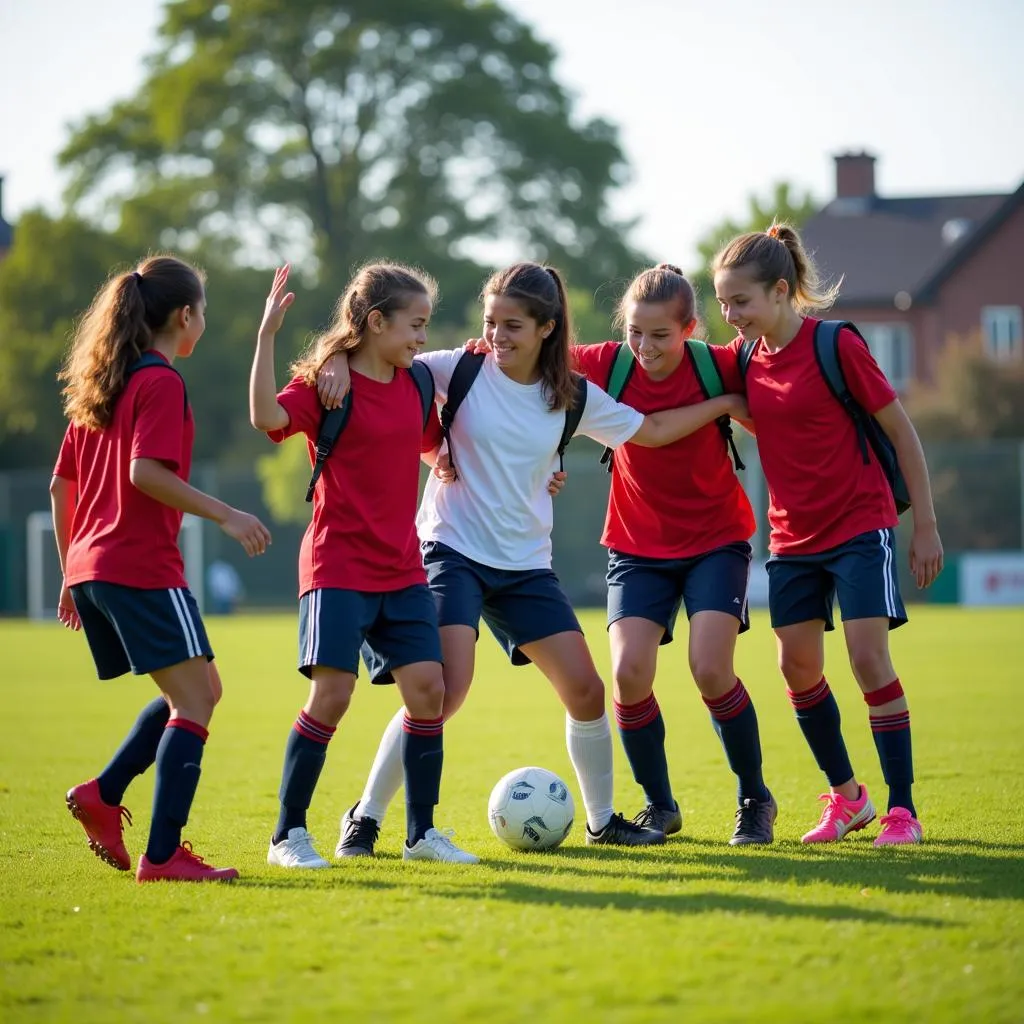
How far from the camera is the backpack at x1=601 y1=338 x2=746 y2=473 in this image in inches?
242

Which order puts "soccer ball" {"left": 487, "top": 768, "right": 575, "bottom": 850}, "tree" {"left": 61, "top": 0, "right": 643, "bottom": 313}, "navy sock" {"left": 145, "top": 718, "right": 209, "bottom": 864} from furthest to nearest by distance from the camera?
"tree" {"left": 61, "top": 0, "right": 643, "bottom": 313} < "soccer ball" {"left": 487, "top": 768, "right": 575, "bottom": 850} < "navy sock" {"left": 145, "top": 718, "right": 209, "bottom": 864}

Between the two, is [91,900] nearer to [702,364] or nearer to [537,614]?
[537,614]

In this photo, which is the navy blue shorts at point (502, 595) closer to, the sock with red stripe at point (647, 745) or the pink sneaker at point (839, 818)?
the sock with red stripe at point (647, 745)

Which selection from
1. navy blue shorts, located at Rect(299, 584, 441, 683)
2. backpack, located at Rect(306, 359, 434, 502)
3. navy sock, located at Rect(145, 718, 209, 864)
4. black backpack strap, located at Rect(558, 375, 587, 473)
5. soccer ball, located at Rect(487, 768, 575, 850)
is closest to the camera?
navy sock, located at Rect(145, 718, 209, 864)

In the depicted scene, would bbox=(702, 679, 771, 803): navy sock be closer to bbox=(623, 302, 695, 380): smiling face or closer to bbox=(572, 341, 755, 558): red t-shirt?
bbox=(572, 341, 755, 558): red t-shirt

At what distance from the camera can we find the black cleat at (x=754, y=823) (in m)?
5.83

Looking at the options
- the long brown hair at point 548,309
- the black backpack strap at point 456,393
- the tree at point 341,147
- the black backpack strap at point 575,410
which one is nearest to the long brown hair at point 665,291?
the long brown hair at point 548,309

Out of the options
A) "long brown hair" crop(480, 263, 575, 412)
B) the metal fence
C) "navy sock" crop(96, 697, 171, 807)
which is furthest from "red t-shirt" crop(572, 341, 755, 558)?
the metal fence

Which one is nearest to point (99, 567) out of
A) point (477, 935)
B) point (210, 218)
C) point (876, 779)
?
point (477, 935)

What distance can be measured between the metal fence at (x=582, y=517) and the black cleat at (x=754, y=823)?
18771mm

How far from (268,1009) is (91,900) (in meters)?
1.51

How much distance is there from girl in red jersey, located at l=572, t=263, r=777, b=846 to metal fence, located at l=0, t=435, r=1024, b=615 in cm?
1852

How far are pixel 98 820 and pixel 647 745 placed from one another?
209 centimetres

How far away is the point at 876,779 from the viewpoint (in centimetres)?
779
